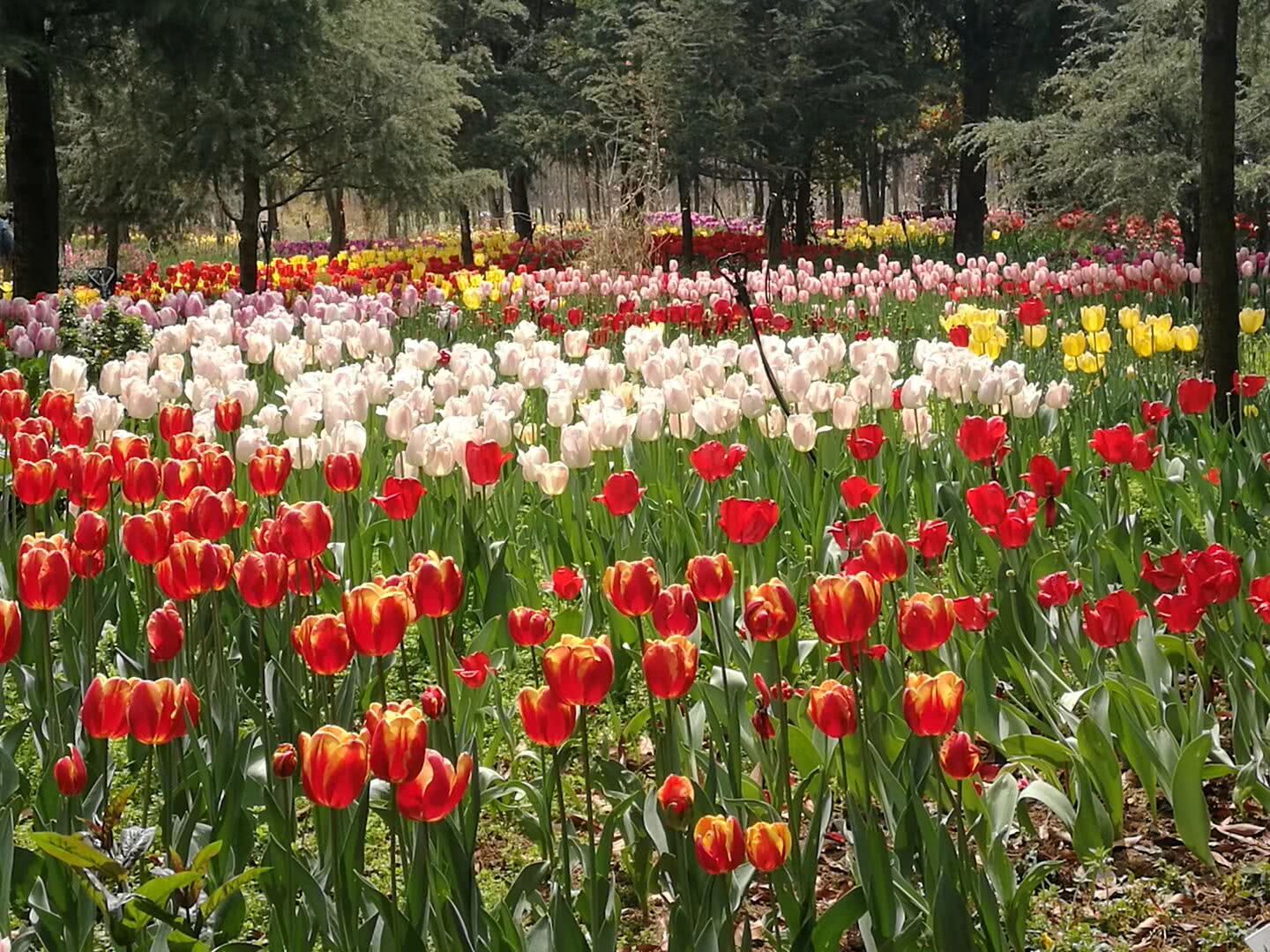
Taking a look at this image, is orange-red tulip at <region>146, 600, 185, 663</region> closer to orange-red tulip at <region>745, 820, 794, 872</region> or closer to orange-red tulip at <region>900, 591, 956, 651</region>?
orange-red tulip at <region>745, 820, 794, 872</region>

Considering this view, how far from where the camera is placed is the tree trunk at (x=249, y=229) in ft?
40.8

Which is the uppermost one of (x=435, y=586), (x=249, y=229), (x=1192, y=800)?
(x=249, y=229)

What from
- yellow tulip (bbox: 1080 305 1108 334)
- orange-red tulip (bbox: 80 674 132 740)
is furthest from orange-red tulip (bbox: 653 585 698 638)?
yellow tulip (bbox: 1080 305 1108 334)

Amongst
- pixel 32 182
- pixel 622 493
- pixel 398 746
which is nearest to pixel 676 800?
pixel 398 746

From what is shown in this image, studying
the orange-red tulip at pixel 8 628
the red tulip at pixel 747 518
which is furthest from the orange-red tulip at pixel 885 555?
the orange-red tulip at pixel 8 628

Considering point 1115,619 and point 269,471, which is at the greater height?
point 269,471

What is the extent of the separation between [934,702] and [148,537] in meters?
1.36

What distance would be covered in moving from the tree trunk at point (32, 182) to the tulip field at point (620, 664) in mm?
5437

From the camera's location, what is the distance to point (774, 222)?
59.3 feet

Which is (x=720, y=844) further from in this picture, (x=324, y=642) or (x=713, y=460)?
(x=713, y=460)

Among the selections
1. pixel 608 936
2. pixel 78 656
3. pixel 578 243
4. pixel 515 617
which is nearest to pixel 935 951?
pixel 608 936

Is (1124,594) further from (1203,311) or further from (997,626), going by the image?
(1203,311)

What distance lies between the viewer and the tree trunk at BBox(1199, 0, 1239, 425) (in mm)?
4934

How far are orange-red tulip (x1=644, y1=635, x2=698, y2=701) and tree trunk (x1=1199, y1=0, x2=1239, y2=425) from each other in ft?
12.7
